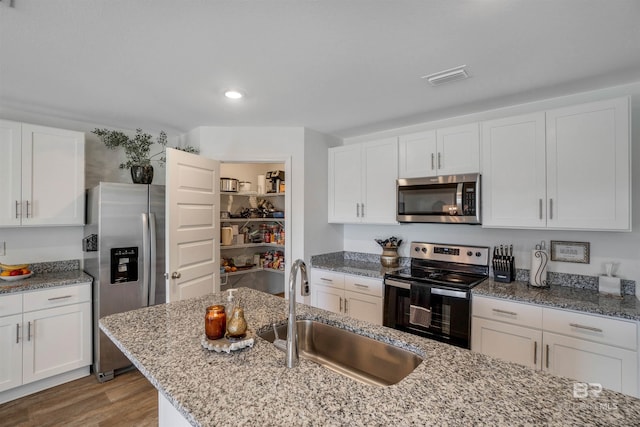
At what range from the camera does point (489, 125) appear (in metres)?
2.46

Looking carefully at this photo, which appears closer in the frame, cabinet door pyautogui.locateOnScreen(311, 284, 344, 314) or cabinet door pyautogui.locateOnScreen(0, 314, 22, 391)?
cabinet door pyautogui.locateOnScreen(0, 314, 22, 391)

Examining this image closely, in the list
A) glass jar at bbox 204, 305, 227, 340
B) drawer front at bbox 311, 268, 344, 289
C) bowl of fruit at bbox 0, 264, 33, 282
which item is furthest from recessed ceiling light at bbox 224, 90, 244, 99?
bowl of fruit at bbox 0, 264, 33, 282

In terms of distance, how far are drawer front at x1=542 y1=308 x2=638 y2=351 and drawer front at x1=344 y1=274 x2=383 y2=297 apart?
48.3 inches

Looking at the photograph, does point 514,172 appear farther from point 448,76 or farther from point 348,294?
point 348,294

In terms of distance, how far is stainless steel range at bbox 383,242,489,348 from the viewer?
91.2 inches

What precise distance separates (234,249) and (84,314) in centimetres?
196

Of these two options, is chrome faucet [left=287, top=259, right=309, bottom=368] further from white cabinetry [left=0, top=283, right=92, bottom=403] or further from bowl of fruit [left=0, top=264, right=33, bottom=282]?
bowl of fruit [left=0, top=264, right=33, bottom=282]

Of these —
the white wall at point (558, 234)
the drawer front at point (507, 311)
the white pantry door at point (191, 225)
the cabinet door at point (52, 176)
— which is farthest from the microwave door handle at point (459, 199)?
the cabinet door at point (52, 176)

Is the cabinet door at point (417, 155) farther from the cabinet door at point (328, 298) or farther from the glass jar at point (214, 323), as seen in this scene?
the glass jar at point (214, 323)

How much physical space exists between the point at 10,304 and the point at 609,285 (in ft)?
14.4

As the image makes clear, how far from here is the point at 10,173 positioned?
2457 mm

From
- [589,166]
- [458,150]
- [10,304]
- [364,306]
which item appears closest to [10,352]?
[10,304]

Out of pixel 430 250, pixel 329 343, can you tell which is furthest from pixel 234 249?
pixel 329 343

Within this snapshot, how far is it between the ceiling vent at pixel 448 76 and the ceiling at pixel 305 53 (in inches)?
2.1
